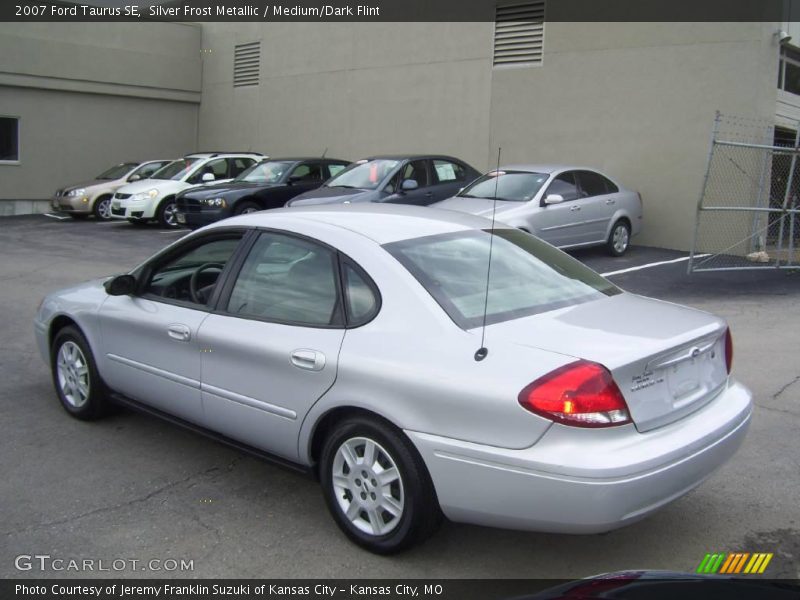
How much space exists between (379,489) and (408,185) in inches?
393

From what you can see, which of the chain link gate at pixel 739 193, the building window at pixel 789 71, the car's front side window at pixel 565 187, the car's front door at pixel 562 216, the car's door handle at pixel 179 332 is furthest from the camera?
the building window at pixel 789 71

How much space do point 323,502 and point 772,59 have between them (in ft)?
40.7

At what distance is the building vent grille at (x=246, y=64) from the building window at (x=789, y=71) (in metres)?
13.4

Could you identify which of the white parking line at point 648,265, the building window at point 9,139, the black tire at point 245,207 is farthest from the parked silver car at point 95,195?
the white parking line at point 648,265

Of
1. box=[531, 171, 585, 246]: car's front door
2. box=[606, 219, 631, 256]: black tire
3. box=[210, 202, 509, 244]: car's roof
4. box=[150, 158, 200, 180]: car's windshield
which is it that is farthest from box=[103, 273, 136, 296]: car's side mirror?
box=[150, 158, 200, 180]: car's windshield

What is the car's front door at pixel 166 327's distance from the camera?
4562mm

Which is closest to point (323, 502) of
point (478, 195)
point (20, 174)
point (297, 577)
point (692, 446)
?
point (297, 577)

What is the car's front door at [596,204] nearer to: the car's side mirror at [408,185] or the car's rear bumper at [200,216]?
the car's side mirror at [408,185]

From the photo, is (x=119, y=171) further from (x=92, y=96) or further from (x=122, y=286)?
(x=122, y=286)

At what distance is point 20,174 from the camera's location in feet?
72.5

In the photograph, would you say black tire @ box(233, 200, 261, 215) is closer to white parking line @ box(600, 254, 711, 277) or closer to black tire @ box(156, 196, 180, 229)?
black tire @ box(156, 196, 180, 229)

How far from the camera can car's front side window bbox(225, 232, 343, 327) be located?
4062 millimetres

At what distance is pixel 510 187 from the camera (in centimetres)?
A: 1230

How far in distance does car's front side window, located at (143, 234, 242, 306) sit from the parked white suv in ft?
41.5
